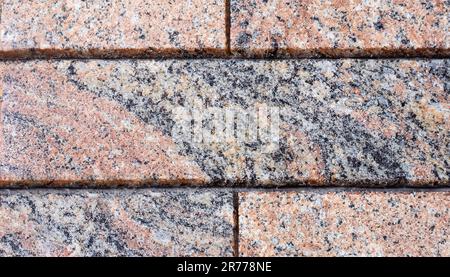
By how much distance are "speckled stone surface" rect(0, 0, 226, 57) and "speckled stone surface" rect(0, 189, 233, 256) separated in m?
0.61

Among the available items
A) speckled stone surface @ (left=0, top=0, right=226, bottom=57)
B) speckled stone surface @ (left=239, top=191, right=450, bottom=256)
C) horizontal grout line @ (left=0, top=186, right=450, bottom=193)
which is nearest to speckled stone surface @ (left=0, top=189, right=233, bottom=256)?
horizontal grout line @ (left=0, top=186, right=450, bottom=193)

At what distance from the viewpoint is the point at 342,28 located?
1905mm

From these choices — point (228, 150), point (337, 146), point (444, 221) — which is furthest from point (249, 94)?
point (444, 221)

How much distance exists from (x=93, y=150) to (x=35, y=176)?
276 mm

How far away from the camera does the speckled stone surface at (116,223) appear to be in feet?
6.18

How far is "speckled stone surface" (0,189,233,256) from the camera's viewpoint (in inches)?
Result: 74.2

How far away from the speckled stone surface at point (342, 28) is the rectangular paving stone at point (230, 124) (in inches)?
2.3

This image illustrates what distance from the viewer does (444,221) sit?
1835mm

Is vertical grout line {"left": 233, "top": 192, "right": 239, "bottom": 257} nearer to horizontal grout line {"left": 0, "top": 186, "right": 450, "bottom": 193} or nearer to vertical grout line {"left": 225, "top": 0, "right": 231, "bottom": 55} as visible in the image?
horizontal grout line {"left": 0, "top": 186, "right": 450, "bottom": 193}

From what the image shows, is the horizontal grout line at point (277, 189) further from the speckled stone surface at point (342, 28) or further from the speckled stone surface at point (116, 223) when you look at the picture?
the speckled stone surface at point (342, 28)

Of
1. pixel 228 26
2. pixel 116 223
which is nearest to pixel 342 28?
pixel 228 26

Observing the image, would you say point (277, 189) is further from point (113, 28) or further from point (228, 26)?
point (113, 28)

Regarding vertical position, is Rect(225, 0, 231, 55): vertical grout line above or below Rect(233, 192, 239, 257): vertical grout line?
above
